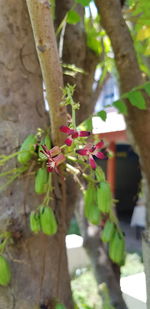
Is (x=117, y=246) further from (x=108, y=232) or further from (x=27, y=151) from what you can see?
(x=27, y=151)

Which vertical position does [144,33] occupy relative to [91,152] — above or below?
above

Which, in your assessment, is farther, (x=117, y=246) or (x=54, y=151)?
(x=117, y=246)

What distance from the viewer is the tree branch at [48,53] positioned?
23.0 inches

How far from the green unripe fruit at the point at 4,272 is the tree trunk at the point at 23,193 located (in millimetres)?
24

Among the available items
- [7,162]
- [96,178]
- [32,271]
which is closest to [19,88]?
[7,162]

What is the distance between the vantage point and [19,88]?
92 centimetres

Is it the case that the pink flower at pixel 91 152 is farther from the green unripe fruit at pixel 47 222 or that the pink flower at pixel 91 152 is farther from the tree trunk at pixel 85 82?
the tree trunk at pixel 85 82

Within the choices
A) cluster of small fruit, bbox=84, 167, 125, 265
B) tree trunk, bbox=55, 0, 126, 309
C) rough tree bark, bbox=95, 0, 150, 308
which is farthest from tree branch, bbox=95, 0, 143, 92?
cluster of small fruit, bbox=84, 167, 125, 265

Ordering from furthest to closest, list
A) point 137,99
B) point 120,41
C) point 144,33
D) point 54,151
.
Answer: point 144,33
point 120,41
point 137,99
point 54,151

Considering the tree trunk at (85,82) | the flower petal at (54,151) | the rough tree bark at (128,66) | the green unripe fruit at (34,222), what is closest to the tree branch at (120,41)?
the rough tree bark at (128,66)

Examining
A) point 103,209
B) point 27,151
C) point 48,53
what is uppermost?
point 48,53

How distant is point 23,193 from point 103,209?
0.19m

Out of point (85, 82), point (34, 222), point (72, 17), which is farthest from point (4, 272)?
point (85, 82)

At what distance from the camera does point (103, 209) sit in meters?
0.77
